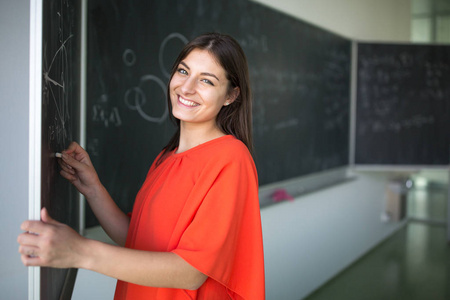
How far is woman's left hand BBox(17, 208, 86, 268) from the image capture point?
657 mm

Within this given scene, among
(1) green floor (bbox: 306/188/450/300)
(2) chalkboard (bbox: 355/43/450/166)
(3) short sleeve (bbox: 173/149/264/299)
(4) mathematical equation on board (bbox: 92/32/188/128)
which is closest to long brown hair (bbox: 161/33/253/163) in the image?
(3) short sleeve (bbox: 173/149/264/299)

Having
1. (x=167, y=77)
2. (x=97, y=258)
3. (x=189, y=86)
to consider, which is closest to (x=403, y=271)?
(x=167, y=77)

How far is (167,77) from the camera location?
1941 millimetres

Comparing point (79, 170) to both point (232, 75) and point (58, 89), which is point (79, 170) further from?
point (232, 75)

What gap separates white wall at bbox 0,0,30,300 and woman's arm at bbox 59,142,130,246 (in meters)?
0.38

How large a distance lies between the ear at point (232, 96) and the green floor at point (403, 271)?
2.55 metres

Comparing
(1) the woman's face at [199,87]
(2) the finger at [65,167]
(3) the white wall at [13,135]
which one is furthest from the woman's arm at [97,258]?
(3) the white wall at [13,135]

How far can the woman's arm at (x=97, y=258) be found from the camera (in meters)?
0.67

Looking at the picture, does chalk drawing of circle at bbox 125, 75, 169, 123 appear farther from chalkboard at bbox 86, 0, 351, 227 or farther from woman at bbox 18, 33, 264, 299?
woman at bbox 18, 33, 264, 299

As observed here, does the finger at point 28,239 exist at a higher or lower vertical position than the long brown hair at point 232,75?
lower

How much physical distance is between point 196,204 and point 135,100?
939 millimetres

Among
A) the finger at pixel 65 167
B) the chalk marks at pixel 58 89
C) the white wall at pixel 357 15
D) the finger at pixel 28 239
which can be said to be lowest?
the finger at pixel 28 239

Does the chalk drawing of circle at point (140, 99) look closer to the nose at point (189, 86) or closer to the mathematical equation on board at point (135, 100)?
the mathematical equation on board at point (135, 100)

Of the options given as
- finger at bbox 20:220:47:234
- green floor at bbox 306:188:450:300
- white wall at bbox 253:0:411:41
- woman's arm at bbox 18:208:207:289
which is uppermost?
white wall at bbox 253:0:411:41
